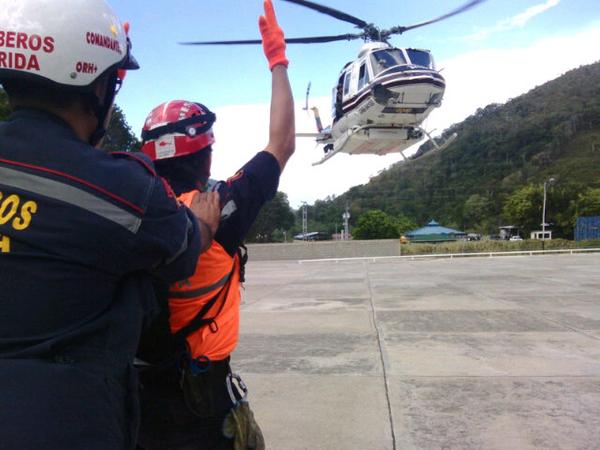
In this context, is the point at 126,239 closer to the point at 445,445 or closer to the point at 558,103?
the point at 445,445

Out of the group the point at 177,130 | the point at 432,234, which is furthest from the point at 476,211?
the point at 177,130

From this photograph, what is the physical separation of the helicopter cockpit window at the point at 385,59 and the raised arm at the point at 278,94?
44.6 feet

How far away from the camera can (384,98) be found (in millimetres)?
14422

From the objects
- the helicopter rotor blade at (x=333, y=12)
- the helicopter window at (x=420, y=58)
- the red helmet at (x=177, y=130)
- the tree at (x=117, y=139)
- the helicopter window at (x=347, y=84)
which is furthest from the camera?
the helicopter window at (x=347, y=84)

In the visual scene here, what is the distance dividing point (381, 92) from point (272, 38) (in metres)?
13.2

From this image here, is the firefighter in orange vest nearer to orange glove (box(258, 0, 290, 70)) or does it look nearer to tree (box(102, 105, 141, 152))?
orange glove (box(258, 0, 290, 70))

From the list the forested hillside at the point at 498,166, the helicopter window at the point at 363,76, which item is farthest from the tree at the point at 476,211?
the helicopter window at the point at 363,76

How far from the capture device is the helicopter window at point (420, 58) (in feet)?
48.6

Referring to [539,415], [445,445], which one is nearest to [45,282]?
[445,445]

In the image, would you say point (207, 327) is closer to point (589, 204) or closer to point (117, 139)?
point (117, 139)

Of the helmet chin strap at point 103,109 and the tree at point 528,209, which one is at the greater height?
the tree at point 528,209

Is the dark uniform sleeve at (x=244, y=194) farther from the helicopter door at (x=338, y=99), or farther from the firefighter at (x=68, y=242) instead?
the helicopter door at (x=338, y=99)

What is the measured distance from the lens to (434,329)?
695 centimetres

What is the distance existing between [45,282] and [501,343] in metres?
5.92
